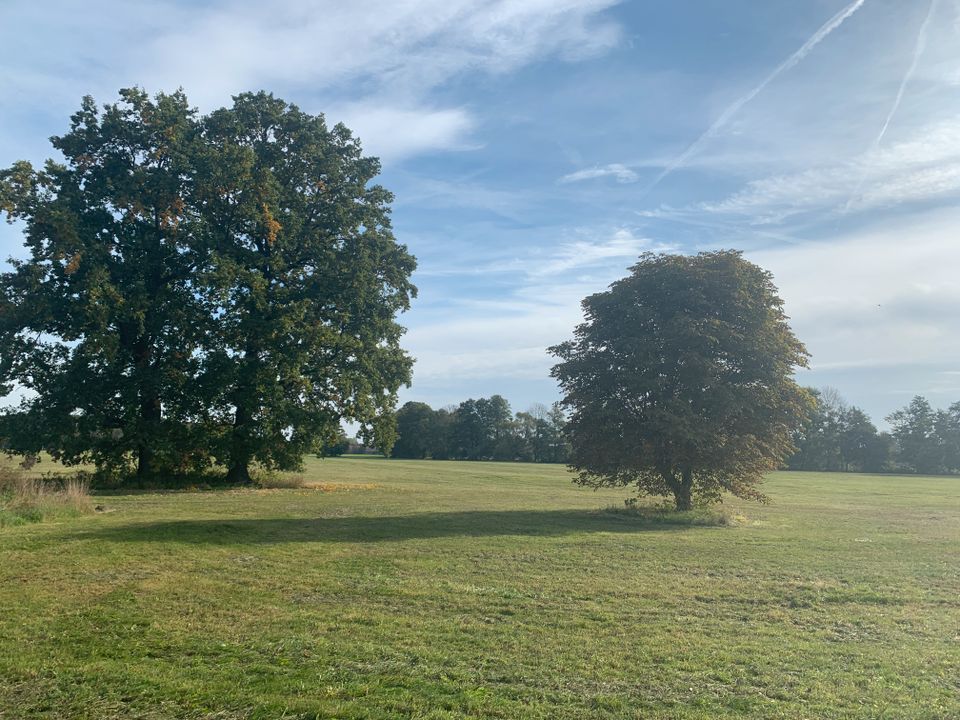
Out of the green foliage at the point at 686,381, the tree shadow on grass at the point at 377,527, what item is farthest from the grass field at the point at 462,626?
the green foliage at the point at 686,381

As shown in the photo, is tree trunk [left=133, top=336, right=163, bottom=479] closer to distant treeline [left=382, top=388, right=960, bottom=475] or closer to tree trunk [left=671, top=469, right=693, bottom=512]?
tree trunk [left=671, top=469, right=693, bottom=512]

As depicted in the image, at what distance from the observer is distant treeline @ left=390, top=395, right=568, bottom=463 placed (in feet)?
404

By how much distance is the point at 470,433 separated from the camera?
12575cm

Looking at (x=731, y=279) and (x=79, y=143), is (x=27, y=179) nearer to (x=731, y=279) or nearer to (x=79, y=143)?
(x=79, y=143)

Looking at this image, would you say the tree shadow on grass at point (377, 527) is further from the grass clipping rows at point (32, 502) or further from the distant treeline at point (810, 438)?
the distant treeline at point (810, 438)

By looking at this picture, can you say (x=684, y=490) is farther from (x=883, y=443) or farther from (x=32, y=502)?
(x=883, y=443)

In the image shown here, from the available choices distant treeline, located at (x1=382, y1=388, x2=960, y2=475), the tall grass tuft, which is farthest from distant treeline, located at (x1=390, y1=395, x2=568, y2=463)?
the tall grass tuft

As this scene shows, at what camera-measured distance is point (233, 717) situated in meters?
5.30

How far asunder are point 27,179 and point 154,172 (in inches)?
194

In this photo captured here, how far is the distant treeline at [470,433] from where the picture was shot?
123 m

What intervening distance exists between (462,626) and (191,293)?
26968mm

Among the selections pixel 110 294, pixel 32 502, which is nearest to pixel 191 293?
pixel 110 294

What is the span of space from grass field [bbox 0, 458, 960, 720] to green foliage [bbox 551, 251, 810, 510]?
625 cm

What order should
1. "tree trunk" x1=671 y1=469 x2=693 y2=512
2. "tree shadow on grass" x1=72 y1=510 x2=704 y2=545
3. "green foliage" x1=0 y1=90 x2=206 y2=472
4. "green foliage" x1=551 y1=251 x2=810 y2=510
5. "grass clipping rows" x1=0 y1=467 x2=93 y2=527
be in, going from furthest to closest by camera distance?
"green foliage" x1=0 y1=90 x2=206 y2=472
"tree trunk" x1=671 y1=469 x2=693 y2=512
"green foliage" x1=551 y1=251 x2=810 y2=510
"grass clipping rows" x1=0 y1=467 x2=93 y2=527
"tree shadow on grass" x1=72 y1=510 x2=704 y2=545
